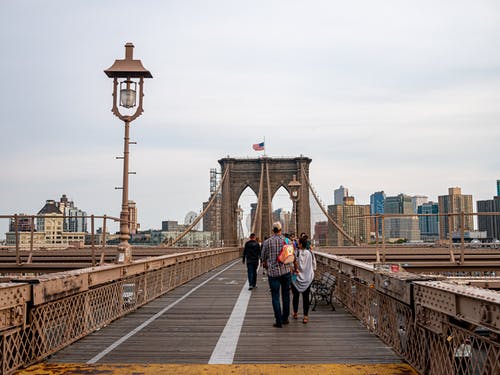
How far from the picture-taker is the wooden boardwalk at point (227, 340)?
6.60m

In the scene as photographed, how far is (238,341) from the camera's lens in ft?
25.2

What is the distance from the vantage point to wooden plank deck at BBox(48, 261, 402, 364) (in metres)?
6.61

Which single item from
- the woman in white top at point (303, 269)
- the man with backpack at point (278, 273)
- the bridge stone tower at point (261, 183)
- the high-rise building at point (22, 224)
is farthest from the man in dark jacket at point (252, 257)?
the bridge stone tower at point (261, 183)

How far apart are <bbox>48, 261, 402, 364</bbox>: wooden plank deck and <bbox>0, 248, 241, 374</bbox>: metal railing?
22cm

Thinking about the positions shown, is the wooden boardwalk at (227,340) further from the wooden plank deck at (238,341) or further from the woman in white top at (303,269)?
the woman in white top at (303,269)

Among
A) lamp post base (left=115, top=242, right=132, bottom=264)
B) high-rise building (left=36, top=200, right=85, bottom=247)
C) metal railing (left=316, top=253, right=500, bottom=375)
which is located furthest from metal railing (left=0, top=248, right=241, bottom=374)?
metal railing (left=316, top=253, right=500, bottom=375)

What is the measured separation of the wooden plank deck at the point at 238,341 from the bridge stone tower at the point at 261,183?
210ft

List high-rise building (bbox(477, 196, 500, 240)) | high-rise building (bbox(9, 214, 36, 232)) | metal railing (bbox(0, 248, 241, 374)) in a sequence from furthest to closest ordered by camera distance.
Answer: high-rise building (bbox(477, 196, 500, 240)), high-rise building (bbox(9, 214, 36, 232)), metal railing (bbox(0, 248, 241, 374))

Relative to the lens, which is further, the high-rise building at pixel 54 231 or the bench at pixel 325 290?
the high-rise building at pixel 54 231

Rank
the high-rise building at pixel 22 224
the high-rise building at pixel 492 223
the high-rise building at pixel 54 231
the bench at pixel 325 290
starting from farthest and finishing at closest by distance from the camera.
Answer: the high-rise building at pixel 492 223
the high-rise building at pixel 54 231
the high-rise building at pixel 22 224
the bench at pixel 325 290

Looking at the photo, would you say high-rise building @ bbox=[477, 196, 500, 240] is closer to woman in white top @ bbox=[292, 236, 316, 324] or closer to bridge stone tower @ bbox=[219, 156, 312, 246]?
woman in white top @ bbox=[292, 236, 316, 324]

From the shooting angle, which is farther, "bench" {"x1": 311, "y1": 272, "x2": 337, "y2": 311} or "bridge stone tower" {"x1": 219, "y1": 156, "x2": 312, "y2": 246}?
"bridge stone tower" {"x1": 219, "y1": 156, "x2": 312, "y2": 246}

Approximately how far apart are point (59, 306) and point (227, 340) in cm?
233

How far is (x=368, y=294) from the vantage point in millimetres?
8805
